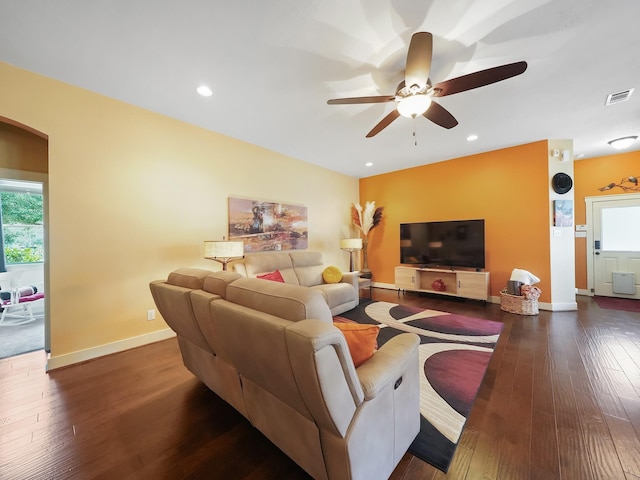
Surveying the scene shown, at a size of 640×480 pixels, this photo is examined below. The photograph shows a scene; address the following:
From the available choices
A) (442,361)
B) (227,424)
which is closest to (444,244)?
(442,361)

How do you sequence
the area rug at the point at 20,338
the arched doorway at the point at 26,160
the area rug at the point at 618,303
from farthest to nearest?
the area rug at the point at 618,303
the area rug at the point at 20,338
the arched doorway at the point at 26,160

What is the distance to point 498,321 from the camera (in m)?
3.40

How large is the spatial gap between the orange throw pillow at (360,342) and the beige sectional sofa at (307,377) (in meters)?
0.04

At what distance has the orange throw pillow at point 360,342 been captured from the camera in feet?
3.82

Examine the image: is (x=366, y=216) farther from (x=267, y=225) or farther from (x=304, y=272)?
(x=267, y=225)

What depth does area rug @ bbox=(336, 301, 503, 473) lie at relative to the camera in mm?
1438

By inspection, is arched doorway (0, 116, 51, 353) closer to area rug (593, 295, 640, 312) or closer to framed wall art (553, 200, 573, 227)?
framed wall art (553, 200, 573, 227)

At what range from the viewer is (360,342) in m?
1.18

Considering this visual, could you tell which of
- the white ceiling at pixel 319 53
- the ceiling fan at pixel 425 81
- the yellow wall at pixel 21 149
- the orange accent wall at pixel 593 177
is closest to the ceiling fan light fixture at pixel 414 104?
the ceiling fan at pixel 425 81

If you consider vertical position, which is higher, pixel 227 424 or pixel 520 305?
pixel 520 305

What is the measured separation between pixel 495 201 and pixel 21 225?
9.24 meters

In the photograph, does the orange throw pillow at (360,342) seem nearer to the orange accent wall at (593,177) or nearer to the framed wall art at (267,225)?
the framed wall art at (267,225)

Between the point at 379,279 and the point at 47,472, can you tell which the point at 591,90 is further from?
the point at 47,472

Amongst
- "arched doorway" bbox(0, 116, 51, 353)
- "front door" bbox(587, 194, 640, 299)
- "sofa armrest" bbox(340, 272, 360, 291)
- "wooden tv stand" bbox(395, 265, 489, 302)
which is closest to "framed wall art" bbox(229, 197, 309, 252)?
"sofa armrest" bbox(340, 272, 360, 291)
